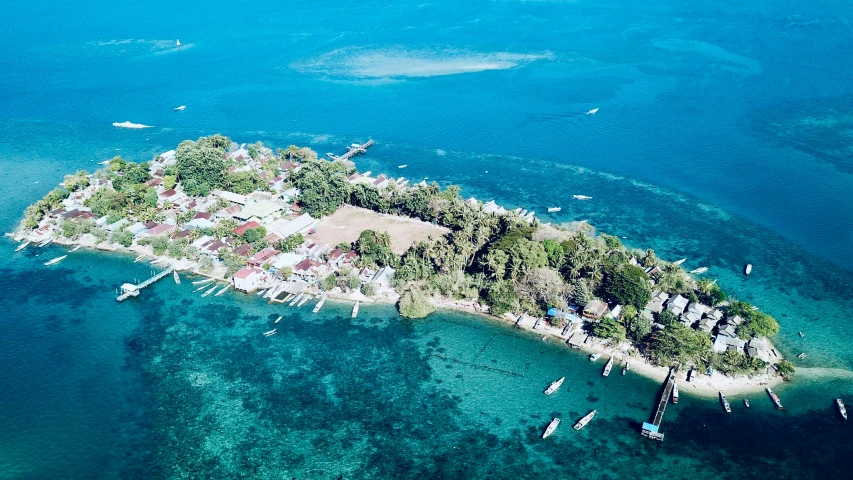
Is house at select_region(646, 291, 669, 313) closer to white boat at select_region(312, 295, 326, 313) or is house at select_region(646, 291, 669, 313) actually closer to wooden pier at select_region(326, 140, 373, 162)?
white boat at select_region(312, 295, 326, 313)

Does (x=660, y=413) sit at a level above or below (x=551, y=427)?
above

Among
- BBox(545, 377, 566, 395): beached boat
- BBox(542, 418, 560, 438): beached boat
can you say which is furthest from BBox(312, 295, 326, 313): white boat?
BBox(542, 418, 560, 438): beached boat

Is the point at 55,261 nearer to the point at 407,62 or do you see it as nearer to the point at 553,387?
the point at 553,387

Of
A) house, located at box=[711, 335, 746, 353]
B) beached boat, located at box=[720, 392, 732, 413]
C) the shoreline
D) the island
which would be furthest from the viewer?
the island

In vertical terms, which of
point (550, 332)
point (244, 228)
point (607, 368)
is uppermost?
point (244, 228)

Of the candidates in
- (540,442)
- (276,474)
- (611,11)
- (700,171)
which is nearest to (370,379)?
(276,474)

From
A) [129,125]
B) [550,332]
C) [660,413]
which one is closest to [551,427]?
[660,413]
